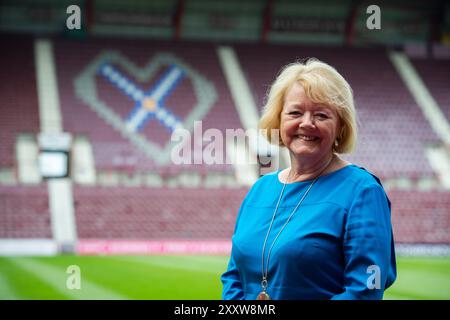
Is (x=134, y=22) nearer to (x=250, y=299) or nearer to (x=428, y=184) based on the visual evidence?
(x=428, y=184)

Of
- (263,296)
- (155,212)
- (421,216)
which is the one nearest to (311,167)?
(263,296)

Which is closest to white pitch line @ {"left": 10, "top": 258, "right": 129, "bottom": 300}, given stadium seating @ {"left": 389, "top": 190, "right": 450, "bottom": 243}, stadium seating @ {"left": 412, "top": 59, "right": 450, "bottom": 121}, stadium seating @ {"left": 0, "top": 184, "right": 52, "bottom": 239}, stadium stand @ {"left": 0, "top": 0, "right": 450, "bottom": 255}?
stadium seating @ {"left": 0, "top": 184, "right": 52, "bottom": 239}

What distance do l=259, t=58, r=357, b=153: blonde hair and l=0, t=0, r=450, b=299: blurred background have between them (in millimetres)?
9213

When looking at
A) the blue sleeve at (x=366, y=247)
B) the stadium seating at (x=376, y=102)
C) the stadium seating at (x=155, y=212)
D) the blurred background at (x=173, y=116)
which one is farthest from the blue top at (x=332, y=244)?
the stadium seating at (x=376, y=102)

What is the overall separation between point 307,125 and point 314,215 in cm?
27

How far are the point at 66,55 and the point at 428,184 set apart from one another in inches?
427

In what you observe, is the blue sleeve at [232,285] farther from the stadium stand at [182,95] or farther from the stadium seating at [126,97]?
the stadium seating at [126,97]

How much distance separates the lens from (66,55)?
19.1 metres

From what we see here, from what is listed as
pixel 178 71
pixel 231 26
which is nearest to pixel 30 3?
pixel 178 71

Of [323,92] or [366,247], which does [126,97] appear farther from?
[366,247]

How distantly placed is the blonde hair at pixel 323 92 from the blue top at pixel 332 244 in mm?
106

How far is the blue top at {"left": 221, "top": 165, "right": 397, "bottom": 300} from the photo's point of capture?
1.80m

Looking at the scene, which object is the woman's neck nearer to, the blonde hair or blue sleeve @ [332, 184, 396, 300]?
the blonde hair

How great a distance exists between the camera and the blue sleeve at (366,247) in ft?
5.89
